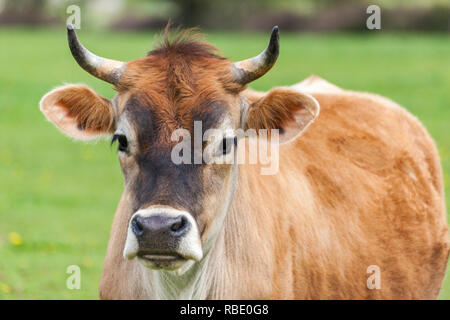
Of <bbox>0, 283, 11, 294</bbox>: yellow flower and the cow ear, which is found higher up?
the cow ear

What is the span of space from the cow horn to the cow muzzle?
1165mm

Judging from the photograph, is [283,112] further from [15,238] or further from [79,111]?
[15,238]

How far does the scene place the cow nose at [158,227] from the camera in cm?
451

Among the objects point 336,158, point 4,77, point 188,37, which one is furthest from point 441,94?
point 188,37

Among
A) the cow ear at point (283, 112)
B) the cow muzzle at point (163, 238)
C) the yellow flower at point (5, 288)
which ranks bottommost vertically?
the yellow flower at point (5, 288)

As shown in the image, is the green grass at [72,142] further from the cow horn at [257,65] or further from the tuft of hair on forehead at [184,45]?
the cow horn at [257,65]

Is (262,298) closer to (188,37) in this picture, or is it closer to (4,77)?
(188,37)

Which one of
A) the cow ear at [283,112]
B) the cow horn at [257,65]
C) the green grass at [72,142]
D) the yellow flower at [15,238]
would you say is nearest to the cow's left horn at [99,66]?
the cow horn at [257,65]

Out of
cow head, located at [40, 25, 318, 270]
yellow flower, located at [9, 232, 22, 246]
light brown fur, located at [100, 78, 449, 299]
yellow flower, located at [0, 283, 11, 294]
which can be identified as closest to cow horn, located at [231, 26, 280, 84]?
cow head, located at [40, 25, 318, 270]

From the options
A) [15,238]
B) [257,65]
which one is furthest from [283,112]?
[15,238]

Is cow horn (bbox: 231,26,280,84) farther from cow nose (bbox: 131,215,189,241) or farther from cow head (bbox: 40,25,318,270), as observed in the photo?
cow nose (bbox: 131,215,189,241)

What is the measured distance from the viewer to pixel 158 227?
451 centimetres

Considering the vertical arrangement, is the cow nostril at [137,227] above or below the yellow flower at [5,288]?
above

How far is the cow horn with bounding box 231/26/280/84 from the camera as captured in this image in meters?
5.14
